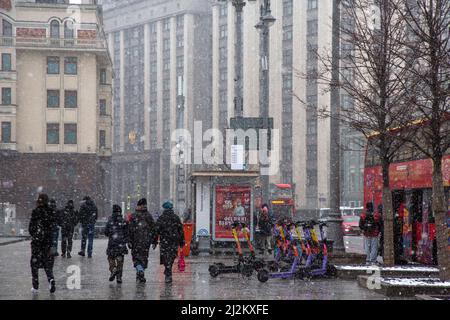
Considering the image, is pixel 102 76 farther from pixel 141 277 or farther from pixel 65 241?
pixel 141 277

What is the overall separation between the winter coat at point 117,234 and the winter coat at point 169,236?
728 millimetres

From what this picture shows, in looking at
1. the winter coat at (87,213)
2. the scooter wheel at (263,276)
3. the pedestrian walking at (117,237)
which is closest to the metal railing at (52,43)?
the winter coat at (87,213)

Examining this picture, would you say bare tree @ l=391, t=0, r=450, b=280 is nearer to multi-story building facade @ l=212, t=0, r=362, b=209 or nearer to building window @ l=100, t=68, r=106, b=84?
building window @ l=100, t=68, r=106, b=84

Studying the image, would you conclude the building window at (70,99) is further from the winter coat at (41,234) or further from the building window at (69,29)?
the winter coat at (41,234)

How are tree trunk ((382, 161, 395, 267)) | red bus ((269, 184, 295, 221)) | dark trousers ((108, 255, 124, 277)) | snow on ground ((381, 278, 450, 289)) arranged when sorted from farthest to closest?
red bus ((269, 184, 295, 221))
tree trunk ((382, 161, 395, 267))
dark trousers ((108, 255, 124, 277))
snow on ground ((381, 278, 450, 289))

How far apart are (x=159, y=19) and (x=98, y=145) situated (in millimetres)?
47671

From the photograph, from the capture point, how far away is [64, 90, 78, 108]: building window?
220ft

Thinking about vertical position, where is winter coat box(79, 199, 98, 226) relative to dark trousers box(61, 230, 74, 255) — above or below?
above

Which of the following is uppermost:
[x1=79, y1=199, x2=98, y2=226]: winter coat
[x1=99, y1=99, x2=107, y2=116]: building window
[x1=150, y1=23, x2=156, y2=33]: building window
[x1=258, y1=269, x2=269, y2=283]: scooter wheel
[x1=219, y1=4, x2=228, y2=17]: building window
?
[x1=150, y1=23, x2=156, y2=33]: building window

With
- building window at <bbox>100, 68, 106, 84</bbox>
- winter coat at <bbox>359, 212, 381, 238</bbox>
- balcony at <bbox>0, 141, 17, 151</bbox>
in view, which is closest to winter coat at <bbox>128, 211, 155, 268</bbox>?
winter coat at <bbox>359, 212, 381, 238</bbox>

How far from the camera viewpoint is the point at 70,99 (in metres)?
67.2

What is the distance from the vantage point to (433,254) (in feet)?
→ 73.6
